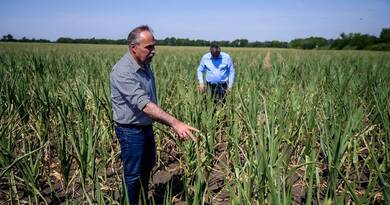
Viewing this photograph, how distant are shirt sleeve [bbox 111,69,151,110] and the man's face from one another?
0.48 feet

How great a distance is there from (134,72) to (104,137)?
1258mm

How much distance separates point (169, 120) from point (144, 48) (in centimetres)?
55

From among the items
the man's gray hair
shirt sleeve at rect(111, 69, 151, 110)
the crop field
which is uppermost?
the man's gray hair

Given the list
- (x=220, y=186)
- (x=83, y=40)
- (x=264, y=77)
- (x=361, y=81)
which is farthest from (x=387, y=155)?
(x=83, y=40)

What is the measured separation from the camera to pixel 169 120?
220 cm

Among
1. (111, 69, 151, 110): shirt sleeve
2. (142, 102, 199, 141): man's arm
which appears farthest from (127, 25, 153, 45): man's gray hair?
(142, 102, 199, 141): man's arm

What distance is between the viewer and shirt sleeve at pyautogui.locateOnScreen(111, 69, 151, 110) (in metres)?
2.29

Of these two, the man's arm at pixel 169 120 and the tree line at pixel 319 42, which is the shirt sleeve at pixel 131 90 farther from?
the tree line at pixel 319 42

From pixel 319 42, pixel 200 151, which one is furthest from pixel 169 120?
pixel 319 42

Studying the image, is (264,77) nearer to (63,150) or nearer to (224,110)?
(224,110)

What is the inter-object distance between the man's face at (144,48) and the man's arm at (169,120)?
35cm

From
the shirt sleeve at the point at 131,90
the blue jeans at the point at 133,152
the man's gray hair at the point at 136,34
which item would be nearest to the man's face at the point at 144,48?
the man's gray hair at the point at 136,34

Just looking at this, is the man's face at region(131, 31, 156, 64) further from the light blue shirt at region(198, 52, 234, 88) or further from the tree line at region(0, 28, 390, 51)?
the tree line at region(0, 28, 390, 51)

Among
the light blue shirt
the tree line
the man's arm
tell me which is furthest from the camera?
the tree line
